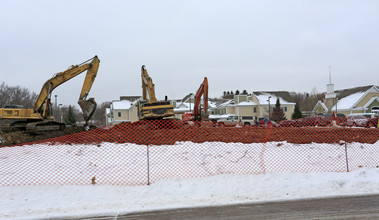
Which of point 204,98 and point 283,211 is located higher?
point 204,98

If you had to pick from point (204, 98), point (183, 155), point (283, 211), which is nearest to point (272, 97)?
point (204, 98)

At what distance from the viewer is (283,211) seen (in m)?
5.41

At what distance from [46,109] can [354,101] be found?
45.7m

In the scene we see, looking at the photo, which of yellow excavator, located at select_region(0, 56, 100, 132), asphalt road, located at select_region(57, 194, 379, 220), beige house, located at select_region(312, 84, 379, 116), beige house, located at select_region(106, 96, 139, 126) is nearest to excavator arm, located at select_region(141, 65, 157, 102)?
yellow excavator, located at select_region(0, 56, 100, 132)

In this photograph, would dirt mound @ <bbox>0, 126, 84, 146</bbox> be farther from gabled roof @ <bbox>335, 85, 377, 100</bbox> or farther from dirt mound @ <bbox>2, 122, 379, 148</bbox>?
gabled roof @ <bbox>335, 85, 377, 100</bbox>

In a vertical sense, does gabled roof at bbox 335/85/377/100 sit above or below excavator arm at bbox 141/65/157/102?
above

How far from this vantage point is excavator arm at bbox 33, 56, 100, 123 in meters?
15.7

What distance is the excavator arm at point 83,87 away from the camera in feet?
51.4

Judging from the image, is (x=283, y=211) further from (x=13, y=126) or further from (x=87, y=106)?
(x=13, y=126)

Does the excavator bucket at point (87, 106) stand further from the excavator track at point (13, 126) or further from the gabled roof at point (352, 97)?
the gabled roof at point (352, 97)

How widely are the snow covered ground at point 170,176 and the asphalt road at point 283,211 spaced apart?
323mm

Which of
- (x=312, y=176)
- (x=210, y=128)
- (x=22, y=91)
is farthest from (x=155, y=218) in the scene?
(x=22, y=91)

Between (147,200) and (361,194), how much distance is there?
5.05m

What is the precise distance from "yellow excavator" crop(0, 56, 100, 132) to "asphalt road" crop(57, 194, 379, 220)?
11499mm
